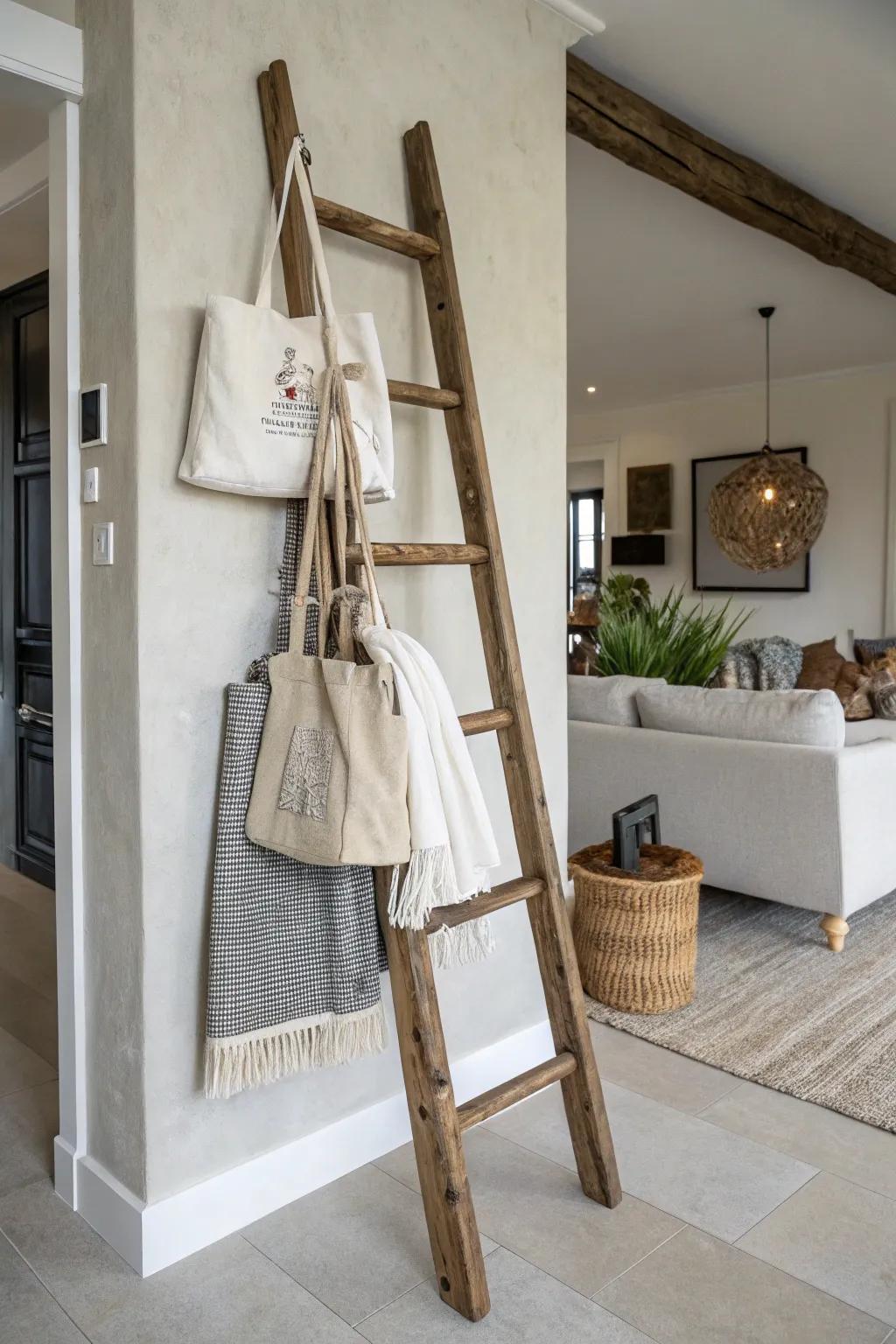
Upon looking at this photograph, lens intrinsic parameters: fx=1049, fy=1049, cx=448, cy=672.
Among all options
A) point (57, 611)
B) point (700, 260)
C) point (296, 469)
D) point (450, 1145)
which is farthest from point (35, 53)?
point (700, 260)

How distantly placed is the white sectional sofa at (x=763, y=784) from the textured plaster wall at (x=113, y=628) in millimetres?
2211

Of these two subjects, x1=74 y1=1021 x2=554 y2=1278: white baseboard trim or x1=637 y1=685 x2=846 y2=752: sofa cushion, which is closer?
x1=74 y1=1021 x2=554 y2=1278: white baseboard trim

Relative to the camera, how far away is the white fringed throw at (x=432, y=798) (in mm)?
1719

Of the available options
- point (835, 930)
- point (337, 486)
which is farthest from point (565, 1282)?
point (835, 930)

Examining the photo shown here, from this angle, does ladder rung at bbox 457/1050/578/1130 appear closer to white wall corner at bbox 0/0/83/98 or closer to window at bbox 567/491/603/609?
white wall corner at bbox 0/0/83/98

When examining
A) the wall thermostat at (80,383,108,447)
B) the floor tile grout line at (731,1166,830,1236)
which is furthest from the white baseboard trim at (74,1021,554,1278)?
the wall thermostat at (80,383,108,447)

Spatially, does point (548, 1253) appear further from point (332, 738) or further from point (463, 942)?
point (332, 738)

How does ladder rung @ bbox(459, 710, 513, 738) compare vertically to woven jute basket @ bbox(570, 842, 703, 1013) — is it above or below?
above

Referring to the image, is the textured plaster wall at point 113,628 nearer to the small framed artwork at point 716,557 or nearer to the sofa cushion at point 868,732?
the sofa cushion at point 868,732

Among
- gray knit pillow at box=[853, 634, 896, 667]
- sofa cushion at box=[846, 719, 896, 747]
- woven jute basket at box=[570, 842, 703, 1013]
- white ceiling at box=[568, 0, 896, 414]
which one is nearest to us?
white ceiling at box=[568, 0, 896, 414]

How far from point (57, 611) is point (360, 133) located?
3.70 feet

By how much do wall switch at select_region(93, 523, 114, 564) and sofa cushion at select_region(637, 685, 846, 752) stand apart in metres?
2.31

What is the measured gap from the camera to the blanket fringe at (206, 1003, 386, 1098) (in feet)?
5.98

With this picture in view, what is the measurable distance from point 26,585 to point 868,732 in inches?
124
